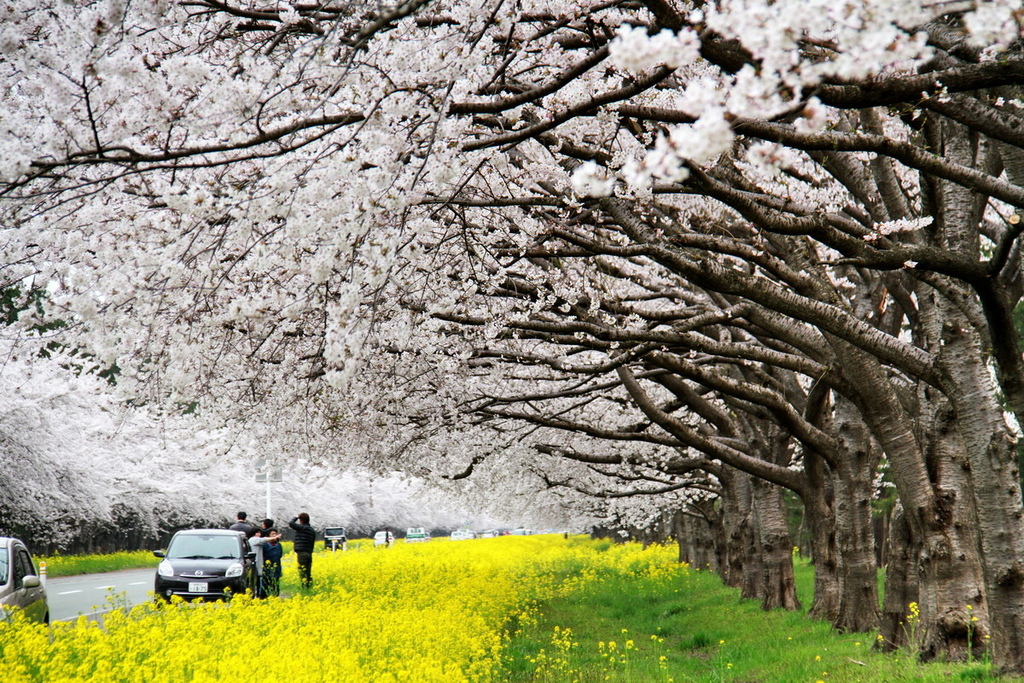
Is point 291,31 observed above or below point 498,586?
above

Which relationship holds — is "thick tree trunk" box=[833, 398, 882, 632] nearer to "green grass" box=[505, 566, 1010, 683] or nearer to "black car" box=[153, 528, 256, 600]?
"green grass" box=[505, 566, 1010, 683]

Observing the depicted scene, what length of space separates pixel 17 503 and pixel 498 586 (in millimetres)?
19656

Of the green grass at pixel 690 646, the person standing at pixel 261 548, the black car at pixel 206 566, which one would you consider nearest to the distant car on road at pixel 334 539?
the person standing at pixel 261 548

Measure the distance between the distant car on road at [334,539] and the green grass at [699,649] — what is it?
35.4 metres

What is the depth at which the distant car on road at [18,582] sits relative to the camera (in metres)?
10.3

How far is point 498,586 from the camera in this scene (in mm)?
18938

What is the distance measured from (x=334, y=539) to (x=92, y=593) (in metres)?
34.3

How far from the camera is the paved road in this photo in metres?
16.0

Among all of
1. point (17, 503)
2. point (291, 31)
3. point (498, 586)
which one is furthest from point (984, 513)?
point (17, 503)

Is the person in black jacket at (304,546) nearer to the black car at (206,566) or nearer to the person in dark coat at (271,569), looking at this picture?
the person in dark coat at (271,569)

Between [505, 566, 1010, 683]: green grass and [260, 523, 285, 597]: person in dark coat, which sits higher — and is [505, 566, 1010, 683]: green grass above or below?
below

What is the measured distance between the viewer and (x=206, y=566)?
16.9 m

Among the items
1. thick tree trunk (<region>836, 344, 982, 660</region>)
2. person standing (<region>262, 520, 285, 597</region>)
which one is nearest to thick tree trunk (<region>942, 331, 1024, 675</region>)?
thick tree trunk (<region>836, 344, 982, 660</region>)

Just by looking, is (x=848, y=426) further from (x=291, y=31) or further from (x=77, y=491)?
(x=77, y=491)
